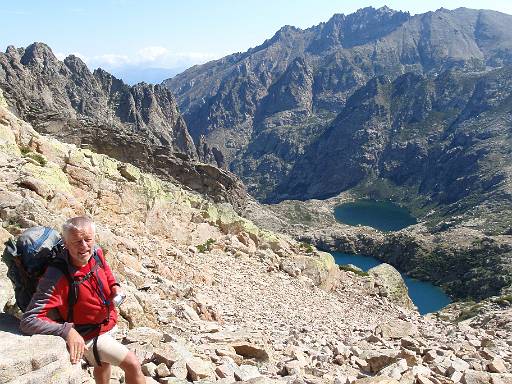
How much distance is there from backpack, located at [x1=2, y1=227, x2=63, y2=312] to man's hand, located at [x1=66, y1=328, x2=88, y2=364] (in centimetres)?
100

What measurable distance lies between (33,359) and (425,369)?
34.7 ft

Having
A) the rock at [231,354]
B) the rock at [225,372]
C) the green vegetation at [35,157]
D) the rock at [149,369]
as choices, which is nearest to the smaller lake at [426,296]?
the green vegetation at [35,157]

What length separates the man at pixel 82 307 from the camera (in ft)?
24.2

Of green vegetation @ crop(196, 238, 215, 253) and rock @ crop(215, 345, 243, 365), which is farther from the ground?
rock @ crop(215, 345, 243, 365)

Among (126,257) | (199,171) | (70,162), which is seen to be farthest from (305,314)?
(199,171)

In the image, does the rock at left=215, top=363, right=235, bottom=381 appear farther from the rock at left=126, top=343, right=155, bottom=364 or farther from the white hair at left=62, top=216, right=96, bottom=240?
the white hair at left=62, top=216, right=96, bottom=240

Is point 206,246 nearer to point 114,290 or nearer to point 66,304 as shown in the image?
point 114,290

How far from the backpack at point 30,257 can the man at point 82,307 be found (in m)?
0.22

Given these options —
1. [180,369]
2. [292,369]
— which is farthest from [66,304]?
[292,369]

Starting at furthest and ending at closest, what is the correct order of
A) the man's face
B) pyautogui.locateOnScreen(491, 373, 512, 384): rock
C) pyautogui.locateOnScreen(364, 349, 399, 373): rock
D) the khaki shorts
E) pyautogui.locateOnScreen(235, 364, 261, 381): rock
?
pyautogui.locateOnScreen(364, 349, 399, 373): rock < pyautogui.locateOnScreen(491, 373, 512, 384): rock < pyautogui.locateOnScreen(235, 364, 261, 381): rock < the khaki shorts < the man's face

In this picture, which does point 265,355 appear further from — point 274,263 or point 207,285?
point 274,263

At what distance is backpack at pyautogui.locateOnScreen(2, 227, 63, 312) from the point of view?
299 inches

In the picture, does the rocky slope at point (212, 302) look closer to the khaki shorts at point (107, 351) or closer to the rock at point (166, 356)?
the rock at point (166, 356)

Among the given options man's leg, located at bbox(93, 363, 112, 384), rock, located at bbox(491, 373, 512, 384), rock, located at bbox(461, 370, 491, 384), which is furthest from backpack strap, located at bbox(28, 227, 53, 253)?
rock, located at bbox(491, 373, 512, 384)
